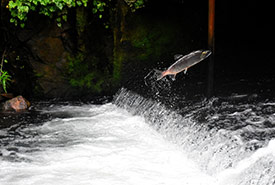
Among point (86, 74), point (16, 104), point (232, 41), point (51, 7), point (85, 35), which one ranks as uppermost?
point (51, 7)

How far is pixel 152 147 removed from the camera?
5.29m

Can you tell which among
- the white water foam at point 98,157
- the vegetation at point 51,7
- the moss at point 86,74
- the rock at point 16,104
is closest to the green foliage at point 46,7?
Answer: the vegetation at point 51,7

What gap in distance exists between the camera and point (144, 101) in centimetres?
700

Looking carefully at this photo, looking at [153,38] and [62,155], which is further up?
[153,38]

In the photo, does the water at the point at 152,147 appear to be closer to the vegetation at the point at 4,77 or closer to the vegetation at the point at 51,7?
→ the vegetation at the point at 4,77

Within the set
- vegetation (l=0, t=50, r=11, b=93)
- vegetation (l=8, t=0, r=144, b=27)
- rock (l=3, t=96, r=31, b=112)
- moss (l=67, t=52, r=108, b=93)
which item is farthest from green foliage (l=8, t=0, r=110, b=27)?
rock (l=3, t=96, r=31, b=112)

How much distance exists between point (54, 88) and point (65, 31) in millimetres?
1302

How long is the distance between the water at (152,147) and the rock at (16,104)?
990mm

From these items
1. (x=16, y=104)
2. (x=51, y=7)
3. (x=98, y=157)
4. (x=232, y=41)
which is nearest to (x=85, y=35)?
(x=51, y=7)

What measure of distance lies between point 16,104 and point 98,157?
11.4 feet

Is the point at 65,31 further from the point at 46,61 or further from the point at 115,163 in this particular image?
the point at 115,163

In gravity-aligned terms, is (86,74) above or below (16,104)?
above

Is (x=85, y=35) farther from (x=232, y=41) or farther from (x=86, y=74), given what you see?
(x=232, y=41)

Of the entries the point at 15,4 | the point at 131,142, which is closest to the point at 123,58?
the point at 15,4
